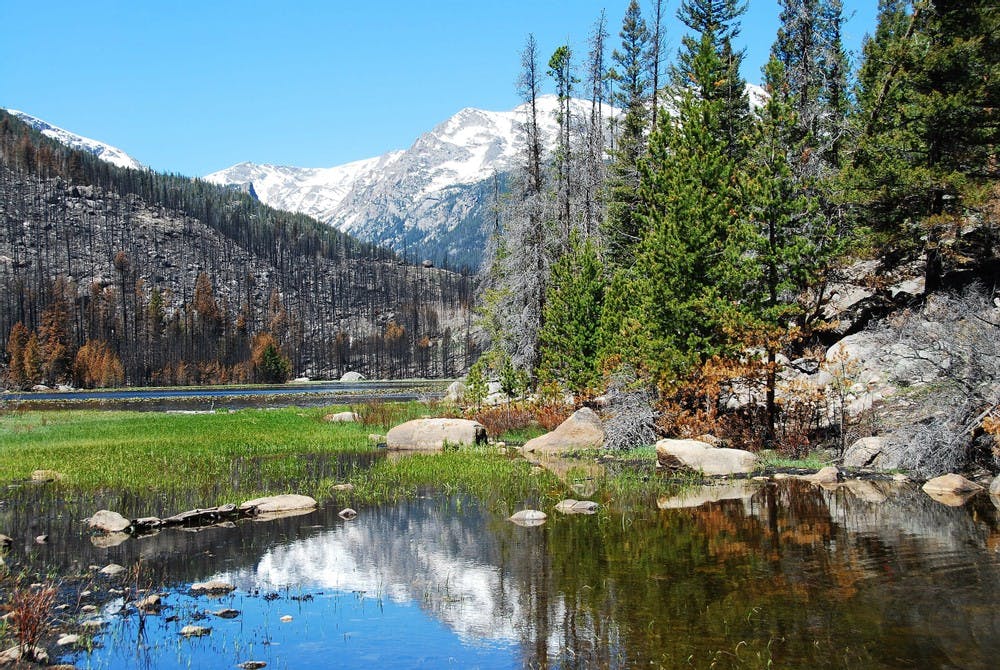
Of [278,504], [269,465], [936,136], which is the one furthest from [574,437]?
[936,136]

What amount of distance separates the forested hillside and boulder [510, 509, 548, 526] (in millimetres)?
120895

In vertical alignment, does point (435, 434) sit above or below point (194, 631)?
above

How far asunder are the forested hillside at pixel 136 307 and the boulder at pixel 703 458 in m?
119

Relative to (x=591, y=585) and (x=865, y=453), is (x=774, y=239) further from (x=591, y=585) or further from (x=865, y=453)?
(x=591, y=585)

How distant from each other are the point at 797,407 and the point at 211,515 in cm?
1984

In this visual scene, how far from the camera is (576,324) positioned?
3288cm

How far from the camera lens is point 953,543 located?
1352cm

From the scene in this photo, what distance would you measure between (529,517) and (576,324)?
17.1 metres

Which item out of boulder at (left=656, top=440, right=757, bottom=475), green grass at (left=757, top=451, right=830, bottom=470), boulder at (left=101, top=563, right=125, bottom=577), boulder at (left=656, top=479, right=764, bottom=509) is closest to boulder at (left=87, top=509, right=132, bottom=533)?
boulder at (left=101, top=563, right=125, bottom=577)

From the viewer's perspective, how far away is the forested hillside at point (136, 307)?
5344 inches

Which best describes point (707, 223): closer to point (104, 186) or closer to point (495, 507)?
point (495, 507)

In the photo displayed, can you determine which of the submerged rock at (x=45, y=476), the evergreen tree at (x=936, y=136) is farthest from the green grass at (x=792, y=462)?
the submerged rock at (x=45, y=476)

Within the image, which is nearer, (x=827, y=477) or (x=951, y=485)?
(x=951, y=485)

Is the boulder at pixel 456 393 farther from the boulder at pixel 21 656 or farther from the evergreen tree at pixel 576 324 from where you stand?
the boulder at pixel 21 656
